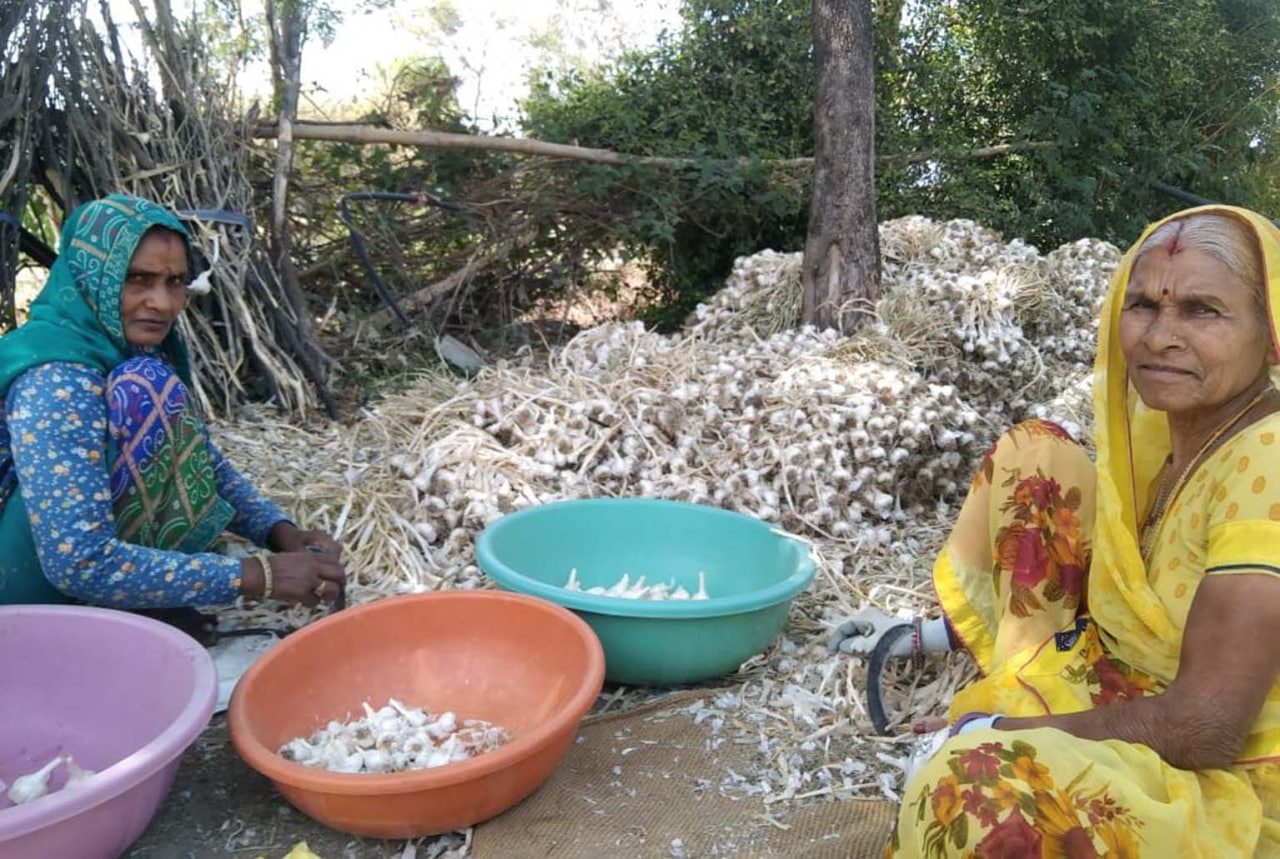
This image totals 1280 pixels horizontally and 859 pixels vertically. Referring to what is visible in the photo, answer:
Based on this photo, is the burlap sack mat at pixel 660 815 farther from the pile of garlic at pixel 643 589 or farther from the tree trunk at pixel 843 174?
the tree trunk at pixel 843 174

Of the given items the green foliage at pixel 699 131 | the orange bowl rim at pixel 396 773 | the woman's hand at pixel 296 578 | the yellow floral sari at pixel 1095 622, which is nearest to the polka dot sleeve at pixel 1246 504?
the yellow floral sari at pixel 1095 622

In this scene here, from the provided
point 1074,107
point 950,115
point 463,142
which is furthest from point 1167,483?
point 950,115

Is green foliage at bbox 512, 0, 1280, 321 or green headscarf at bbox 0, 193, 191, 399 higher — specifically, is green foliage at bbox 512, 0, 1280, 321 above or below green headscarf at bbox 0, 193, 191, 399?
above

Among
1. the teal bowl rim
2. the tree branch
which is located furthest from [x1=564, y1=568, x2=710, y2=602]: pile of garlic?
the tree branch

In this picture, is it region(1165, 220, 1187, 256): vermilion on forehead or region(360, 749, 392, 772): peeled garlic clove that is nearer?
region(1165, 220, 1187, 256): vermilion on forehead

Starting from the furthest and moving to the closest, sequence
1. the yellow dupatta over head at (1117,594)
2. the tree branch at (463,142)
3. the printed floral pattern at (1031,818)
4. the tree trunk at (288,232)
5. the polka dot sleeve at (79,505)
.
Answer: the tree branch at (463,142)
the tree trunk at (288,232)
the polka dot sleeve at (79,505)
the yellow dupatta over head at (1117,594)
the printed floral pattern at (1031,818)

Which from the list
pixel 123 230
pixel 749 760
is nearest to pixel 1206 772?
pixel 749 760

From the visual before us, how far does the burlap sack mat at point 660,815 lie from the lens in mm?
1599

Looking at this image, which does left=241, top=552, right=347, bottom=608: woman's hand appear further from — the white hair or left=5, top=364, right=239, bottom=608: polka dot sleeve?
the white hair

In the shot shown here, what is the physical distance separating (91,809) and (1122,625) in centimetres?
149

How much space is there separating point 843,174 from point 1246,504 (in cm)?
296

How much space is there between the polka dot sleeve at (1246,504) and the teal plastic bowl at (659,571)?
0.92m

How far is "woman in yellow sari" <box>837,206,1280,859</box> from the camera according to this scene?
1125 mm

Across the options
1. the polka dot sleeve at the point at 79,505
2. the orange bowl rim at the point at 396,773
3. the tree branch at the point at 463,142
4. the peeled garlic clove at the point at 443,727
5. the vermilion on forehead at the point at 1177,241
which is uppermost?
the tree branch at the point at 463,142
